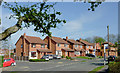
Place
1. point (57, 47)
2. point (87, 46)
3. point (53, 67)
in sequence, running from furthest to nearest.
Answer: point (87, 46), point (57, 47), point (53, 67)

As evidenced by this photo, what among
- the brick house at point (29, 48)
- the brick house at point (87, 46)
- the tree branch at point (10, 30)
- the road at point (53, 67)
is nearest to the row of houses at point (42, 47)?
the brick house at point (29, 48)

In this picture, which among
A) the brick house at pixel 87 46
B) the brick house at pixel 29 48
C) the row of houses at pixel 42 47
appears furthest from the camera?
the brick house at pixel 87 46

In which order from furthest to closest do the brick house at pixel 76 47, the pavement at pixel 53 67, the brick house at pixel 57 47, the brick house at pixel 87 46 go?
the brick house at pixel 87 46 < the brick house at pixel 76 47 < the brick house at pixel 57 47 < the pavement at pixel 53 67

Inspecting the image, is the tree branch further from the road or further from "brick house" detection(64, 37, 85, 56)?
"brick house" detection(64, 37, 85, 56)

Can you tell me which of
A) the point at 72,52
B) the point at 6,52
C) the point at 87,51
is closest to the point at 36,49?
the point at 6,52

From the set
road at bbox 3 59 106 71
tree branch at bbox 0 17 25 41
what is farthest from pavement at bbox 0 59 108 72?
tree branch at bbox 0 17 25 41

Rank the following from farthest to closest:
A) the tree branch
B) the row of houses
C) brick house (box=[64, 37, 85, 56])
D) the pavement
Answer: brick house (box=[64, 37, 85, 56])
the row of houses
the pavement
the tree branch

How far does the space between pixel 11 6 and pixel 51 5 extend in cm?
170

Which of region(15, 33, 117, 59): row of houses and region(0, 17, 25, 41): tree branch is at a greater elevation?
region(0, 17, 25, 41): tree branch

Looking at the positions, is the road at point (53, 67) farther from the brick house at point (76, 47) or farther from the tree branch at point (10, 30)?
the brick house at point (76, 47)

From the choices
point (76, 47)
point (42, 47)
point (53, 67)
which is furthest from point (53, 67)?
point (76, 47)

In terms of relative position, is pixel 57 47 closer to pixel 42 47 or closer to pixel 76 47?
pixel 42 47

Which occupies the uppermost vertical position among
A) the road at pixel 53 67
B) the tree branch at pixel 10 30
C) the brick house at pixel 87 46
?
the tree branch at pixel 10 30

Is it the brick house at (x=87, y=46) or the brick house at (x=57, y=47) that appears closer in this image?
the brick house at (x=57, y=47)
